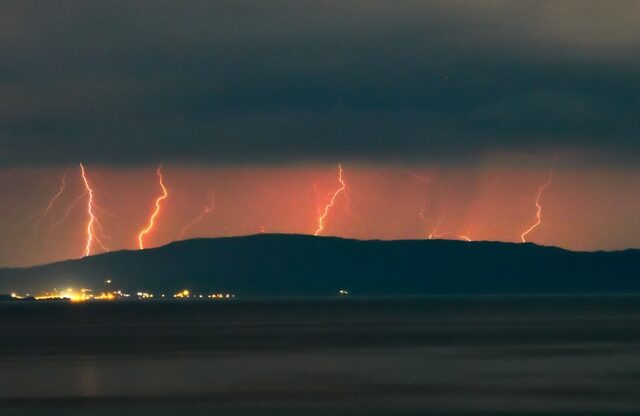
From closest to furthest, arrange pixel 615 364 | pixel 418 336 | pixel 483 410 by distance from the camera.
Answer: pixel 483 410 → pixel 615 364 → pixel 418 336

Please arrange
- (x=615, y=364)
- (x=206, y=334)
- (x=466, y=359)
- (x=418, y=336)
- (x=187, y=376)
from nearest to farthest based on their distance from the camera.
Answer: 1. (x=187, y=376)
2. (x=615, y=364)
3. (x=466, y=359)
4. (x=418, y=336)
5. (x=206, y=334)

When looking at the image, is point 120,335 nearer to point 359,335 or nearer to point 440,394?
point 359,335

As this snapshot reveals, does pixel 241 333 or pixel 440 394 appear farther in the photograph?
pixel 241 333

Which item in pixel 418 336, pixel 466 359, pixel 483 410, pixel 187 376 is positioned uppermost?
pixel 418 336

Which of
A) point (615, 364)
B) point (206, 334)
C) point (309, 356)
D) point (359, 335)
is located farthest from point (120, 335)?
point (615, 364)

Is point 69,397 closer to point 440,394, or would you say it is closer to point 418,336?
point 440,394

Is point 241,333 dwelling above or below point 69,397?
above

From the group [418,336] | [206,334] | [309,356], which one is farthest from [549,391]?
[206,334]

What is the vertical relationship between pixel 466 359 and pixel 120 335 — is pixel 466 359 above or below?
below

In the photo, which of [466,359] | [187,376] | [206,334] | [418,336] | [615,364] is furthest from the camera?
[206,334]
